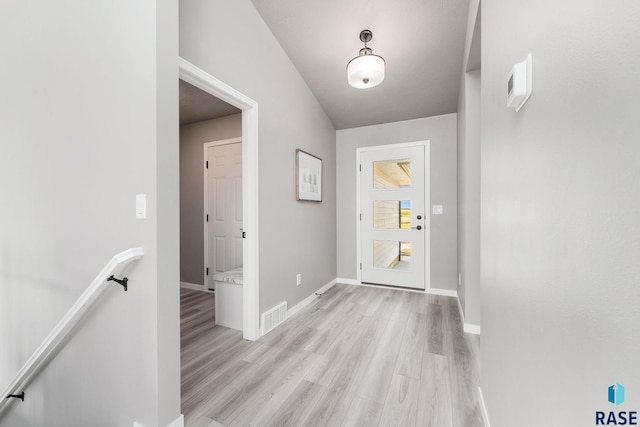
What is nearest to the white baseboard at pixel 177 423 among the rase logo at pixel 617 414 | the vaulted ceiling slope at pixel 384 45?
the rase logo at pixel 617 414

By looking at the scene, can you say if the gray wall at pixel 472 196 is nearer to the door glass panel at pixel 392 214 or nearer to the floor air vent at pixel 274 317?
the door glass panel at pixel 392 214

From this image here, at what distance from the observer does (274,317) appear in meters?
2.69

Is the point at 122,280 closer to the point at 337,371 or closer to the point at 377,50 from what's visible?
the point at 337,371

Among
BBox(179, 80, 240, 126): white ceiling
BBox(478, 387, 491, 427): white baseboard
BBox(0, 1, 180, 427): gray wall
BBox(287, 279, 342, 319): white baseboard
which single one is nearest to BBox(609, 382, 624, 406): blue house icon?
BBox(478, 387, 491, 427): white baseboard

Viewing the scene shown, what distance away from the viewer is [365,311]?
3092mm

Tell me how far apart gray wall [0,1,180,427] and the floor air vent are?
3.71ft

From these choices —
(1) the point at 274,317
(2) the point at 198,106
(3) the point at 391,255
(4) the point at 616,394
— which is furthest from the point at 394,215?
(4) the point at 616,394

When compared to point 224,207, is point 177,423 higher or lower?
lower

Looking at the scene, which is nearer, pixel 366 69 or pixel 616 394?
pixel 616 394

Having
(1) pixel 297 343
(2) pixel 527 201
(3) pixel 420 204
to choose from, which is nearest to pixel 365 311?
(1) pixel 297 343

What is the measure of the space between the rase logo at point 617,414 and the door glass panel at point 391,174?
3568mm

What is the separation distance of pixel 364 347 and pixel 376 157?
274 centimetres

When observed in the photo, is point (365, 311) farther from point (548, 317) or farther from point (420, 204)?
point (548, 317)

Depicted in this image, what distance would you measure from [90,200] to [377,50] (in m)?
2.86
